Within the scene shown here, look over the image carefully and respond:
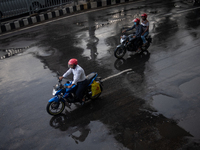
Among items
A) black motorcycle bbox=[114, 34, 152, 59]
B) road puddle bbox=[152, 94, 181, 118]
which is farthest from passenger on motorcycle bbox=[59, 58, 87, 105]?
black motorcycle bbox=[114, 34, 152, 59]

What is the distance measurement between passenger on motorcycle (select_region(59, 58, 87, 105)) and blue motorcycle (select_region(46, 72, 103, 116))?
0.15 meters

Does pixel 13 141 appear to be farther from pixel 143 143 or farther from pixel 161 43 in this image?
pixel 161 43

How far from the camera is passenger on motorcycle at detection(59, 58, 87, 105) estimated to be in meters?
5.54

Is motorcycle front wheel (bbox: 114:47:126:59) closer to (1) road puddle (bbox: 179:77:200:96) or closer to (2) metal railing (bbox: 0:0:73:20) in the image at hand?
(1) road puddle (bbox: 179:77:200:96)

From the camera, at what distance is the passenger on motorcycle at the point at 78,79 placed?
5.54 metres

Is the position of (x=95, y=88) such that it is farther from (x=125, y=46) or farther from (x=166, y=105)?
(x=125, y=46)

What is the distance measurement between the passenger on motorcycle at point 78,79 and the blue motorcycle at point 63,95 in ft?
0.49

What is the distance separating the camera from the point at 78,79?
223 inches

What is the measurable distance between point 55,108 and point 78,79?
111cm

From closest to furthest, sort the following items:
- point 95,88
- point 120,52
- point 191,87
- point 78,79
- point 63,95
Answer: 1. point 78,79
2. point 63,95
3. point 95,88
4. point 191,87
5. point 120,52

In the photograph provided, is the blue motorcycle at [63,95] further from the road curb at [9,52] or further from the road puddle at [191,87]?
the road curb at [9,52]

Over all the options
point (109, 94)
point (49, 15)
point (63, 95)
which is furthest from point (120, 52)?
point (49, 15)

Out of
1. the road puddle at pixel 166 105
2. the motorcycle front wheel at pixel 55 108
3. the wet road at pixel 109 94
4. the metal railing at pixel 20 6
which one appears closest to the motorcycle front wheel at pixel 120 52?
the wet road at pixel 109 94

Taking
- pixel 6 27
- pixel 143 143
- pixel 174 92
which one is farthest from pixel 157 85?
pixel 6 27
